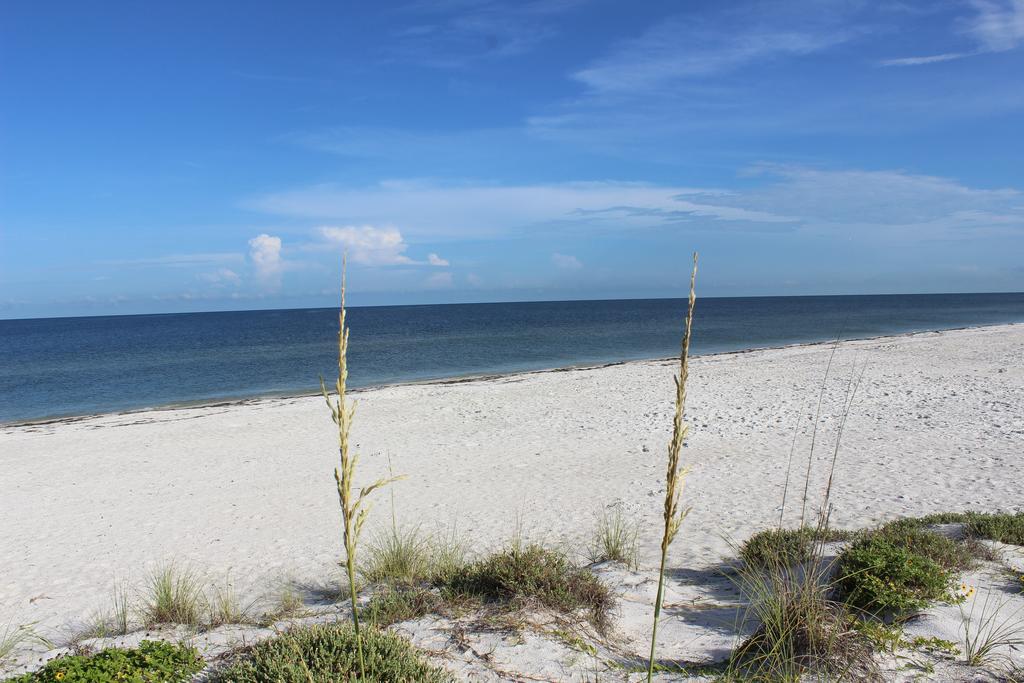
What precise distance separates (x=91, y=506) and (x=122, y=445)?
594cm

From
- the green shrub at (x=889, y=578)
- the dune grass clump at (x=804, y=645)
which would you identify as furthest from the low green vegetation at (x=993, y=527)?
the dune grass clump at (x=804, y=645)

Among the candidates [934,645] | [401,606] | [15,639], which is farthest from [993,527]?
[15,639]

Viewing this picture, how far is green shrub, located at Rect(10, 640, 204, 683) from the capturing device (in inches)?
136

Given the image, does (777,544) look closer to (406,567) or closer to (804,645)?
(804,645)

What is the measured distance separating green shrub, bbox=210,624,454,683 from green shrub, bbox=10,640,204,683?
0.22 m

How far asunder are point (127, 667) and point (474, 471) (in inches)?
322

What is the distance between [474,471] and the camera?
11625mm

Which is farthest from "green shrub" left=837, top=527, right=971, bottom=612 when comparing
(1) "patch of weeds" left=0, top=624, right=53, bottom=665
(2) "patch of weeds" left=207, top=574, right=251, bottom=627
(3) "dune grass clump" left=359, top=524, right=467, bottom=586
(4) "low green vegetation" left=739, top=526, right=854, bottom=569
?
(1) "patch of weeds" left=0, top=624, right=53, bottom=665

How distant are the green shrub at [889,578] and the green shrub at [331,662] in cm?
266

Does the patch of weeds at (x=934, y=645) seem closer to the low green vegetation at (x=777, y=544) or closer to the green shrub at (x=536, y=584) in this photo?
the low green vegetation at (x=777, y=544)

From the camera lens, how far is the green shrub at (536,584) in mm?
4457

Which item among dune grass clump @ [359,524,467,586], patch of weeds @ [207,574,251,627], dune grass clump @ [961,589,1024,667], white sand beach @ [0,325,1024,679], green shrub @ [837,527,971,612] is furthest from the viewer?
white sand beach @ [0,325,1024,679]

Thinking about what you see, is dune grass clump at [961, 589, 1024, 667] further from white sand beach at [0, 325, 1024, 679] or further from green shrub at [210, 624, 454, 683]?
green shrub at [210, 624, 454, 683]

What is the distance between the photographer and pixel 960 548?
5160 millimetres
